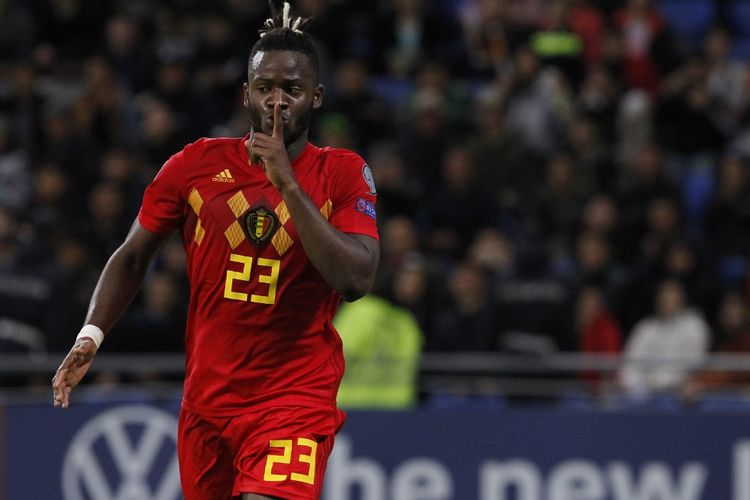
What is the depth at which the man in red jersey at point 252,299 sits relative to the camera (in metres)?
4.85

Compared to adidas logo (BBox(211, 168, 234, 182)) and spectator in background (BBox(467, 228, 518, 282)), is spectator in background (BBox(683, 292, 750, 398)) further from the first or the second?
adidas logo (BBox(211, 168, 234, 182))

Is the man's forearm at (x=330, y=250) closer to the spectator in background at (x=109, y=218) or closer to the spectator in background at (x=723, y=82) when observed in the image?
the spectator in background at (x=109, y=218)

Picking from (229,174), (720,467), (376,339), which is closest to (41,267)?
(376,339)

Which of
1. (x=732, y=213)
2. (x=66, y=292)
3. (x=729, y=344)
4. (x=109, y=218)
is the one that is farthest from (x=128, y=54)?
(x=729, y=344)

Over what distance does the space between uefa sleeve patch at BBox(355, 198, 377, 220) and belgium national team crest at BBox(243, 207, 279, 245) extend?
0.93 ft

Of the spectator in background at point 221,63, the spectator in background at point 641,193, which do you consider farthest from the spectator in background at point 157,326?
the spectator in background at point 641,193

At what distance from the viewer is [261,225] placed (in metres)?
4.93

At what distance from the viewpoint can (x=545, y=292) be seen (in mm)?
10906

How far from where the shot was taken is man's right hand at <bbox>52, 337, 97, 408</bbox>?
4.75m

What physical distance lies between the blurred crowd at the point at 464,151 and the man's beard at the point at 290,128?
18.7ft

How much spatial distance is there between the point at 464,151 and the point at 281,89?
8.00 meters

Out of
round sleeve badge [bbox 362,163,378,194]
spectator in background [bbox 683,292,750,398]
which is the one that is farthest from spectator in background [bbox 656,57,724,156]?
round sleeve badge [bbox 362,163,378,194]

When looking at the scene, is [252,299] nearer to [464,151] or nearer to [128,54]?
[464,151]

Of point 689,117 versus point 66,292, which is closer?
point 66,292
